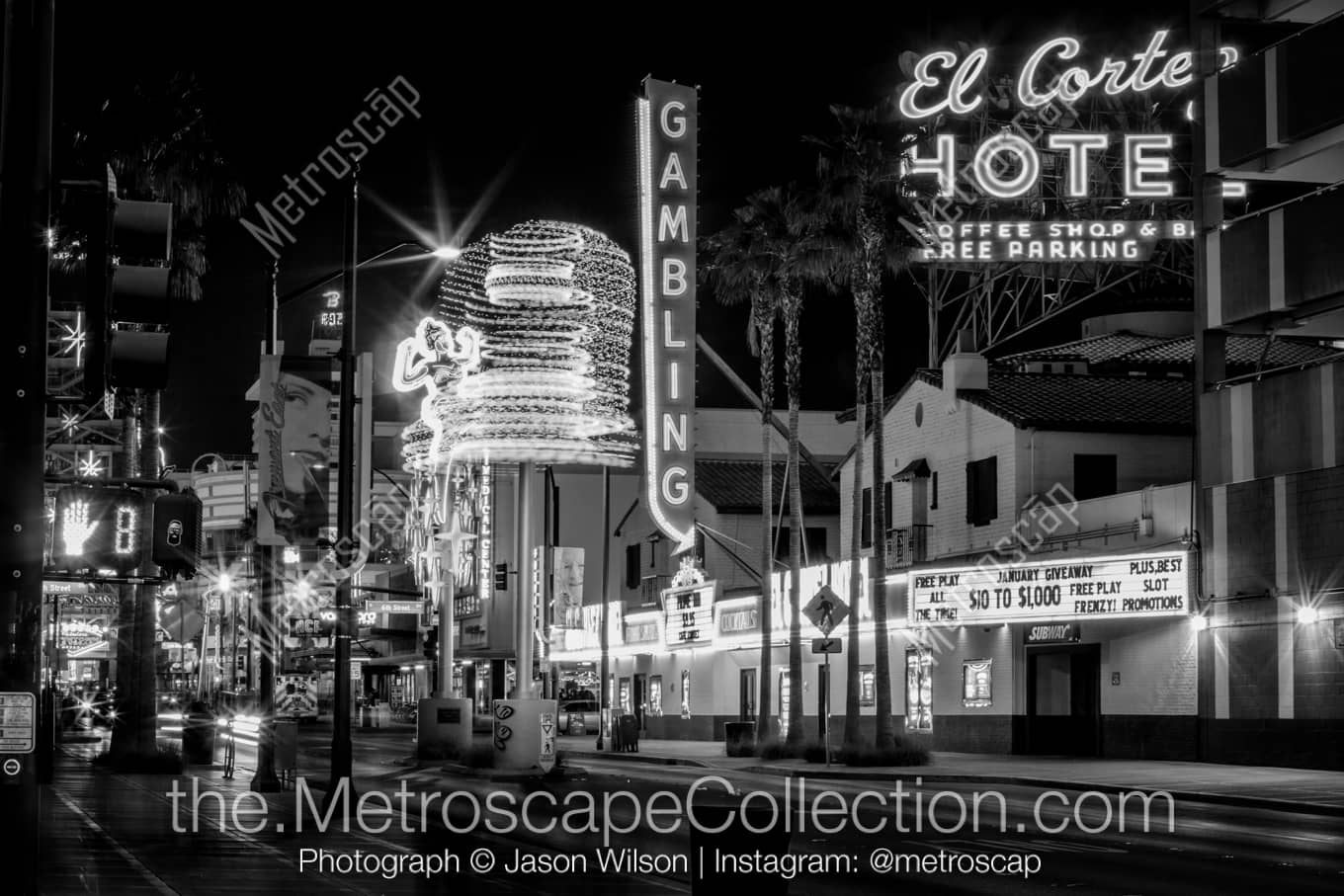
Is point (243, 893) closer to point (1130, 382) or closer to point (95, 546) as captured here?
point (95, 546)

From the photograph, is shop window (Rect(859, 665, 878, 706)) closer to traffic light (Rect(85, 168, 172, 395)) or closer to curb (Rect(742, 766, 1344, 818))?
curb (Rect(742, 766, 1344, 818))

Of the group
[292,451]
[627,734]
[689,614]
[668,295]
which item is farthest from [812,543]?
[292,451]

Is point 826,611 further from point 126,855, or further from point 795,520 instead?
point 126,855

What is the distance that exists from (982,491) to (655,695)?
22.0 meters

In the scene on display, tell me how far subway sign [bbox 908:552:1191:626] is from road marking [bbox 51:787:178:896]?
72.0 ft

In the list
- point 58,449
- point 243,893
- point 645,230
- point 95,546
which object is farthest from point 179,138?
point 58,449

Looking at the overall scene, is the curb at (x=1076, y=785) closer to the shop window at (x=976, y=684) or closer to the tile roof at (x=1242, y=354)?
the shop window at (x=976, y=684)

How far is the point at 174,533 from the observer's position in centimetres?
985

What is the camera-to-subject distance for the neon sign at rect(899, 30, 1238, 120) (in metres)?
48.8

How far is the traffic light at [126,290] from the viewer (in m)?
8.66

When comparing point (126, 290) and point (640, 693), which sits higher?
point (126, 290)

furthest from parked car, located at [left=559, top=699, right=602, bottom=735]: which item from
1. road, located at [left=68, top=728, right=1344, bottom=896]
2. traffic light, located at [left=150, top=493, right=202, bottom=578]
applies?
traffic light, located at [left=150, top=493, right=202, bottom=578]

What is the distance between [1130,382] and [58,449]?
157ft

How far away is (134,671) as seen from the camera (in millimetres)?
36562
